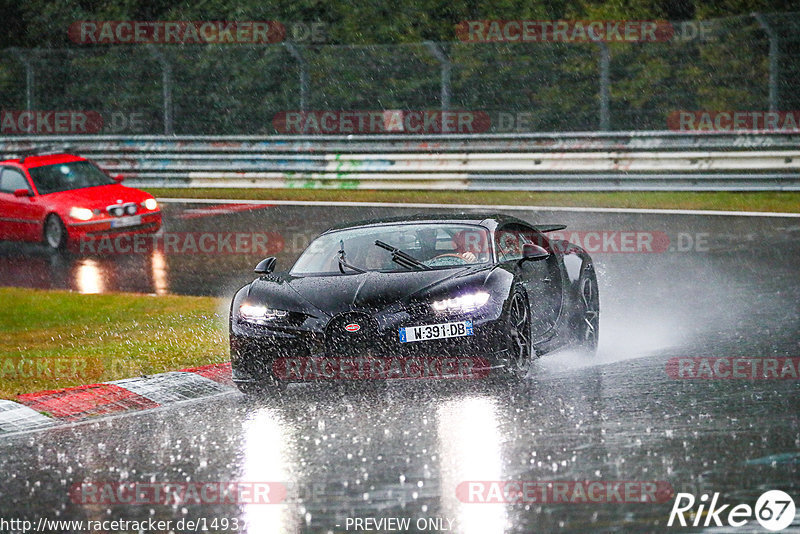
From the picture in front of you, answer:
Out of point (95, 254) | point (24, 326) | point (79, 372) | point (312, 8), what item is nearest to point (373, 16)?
point (312, 8)

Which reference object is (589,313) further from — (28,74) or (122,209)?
(28,74)

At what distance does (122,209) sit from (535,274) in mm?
10139

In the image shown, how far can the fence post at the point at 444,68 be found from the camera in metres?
23.3

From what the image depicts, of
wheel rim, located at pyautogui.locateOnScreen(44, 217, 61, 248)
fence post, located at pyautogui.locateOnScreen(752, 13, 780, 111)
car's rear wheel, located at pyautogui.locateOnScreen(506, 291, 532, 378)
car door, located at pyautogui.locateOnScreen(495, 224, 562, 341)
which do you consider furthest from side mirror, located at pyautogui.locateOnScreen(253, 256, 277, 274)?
fence post, located at pyautogui.locateOnScreen(752, 13, 780, 111)

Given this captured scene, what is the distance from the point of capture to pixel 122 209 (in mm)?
19344

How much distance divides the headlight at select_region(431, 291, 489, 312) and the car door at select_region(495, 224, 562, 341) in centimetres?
61

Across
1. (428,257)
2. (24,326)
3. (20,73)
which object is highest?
(20,73)

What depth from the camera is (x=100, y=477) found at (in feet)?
24.4

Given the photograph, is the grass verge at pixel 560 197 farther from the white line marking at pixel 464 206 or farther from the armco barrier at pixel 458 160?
the white line marking at pixel 464 206

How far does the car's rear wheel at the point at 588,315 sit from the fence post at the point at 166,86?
51.0 feet

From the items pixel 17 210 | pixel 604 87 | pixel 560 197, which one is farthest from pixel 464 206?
pixel 17 210

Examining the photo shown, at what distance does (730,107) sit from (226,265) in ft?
38.4

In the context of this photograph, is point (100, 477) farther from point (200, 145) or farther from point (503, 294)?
point (200, 145)

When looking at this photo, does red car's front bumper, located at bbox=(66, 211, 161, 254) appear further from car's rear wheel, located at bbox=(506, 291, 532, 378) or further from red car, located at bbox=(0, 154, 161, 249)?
car's rear wheel, located at bbox=(506, 291, 532, 378)
